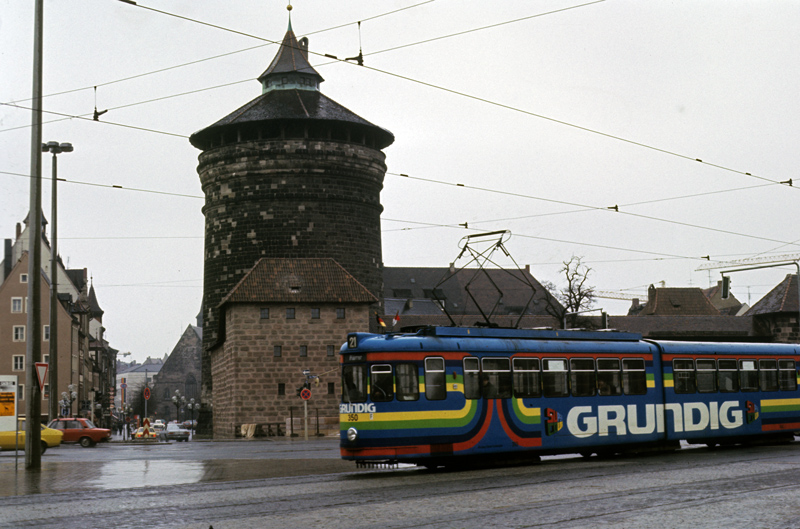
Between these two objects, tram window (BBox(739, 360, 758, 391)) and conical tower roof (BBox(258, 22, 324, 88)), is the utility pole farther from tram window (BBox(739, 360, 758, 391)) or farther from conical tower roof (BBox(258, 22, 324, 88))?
conical tower roof (BBox(258, 22, 324, 88))

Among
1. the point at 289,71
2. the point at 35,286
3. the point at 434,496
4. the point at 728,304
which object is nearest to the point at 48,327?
the point at 289,71

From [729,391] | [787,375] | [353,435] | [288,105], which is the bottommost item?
[353,435]

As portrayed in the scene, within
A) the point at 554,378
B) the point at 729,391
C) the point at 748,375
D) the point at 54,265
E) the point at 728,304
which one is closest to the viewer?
the point at 554,378

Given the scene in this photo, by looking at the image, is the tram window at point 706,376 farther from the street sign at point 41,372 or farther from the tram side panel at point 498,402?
the street sign at point 41,372

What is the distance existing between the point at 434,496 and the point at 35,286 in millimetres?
11384

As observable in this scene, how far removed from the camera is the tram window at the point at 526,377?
65.8 feet

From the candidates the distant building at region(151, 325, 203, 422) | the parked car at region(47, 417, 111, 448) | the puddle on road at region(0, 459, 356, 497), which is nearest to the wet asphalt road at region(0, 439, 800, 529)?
the puddle on road at region(0, 459, 356, 497)

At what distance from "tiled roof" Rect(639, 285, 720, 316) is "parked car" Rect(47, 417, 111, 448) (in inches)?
2263

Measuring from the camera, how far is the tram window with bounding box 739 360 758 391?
24.6 meters

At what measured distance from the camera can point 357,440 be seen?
723 inches

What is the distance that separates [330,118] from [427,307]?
3140 centimetres

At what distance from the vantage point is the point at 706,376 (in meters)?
23.9

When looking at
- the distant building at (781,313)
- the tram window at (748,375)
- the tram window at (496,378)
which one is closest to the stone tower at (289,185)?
the tram window at (748,375)

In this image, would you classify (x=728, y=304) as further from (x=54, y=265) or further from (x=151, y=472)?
(x=151, y=472)
